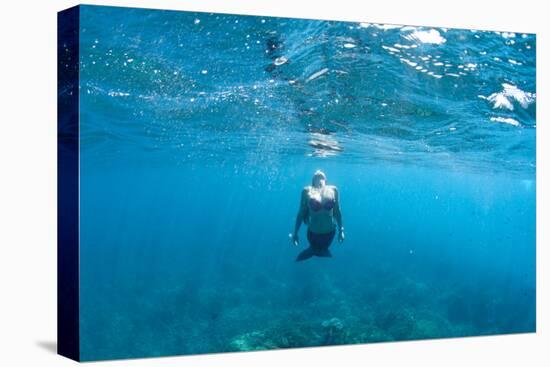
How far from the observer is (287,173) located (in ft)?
44.5

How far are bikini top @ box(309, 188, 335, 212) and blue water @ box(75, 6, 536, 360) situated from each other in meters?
0.34

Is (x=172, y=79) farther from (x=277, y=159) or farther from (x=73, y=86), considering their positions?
(x=277, y=159)

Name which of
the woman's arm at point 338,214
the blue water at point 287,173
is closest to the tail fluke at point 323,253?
the blue water at point 287,173

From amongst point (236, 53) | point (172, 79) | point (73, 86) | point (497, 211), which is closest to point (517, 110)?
point (497, 211)

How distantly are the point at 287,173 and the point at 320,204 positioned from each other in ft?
2.78

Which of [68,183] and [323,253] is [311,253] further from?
[68,183]

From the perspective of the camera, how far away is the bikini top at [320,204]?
13672 millimetres

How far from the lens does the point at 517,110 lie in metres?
14.9

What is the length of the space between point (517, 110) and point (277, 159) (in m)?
5.08

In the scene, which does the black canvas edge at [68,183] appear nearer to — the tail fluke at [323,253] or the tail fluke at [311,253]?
the tail fluke at [311,253]

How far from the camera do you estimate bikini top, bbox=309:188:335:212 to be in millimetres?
13672

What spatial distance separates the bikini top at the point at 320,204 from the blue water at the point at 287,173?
1.11ft

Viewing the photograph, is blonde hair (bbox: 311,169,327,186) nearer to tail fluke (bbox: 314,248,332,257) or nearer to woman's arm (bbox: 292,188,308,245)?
woman's arm (bbox: 292,188,308,245)

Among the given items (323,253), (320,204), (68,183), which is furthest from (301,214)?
(68,183)
